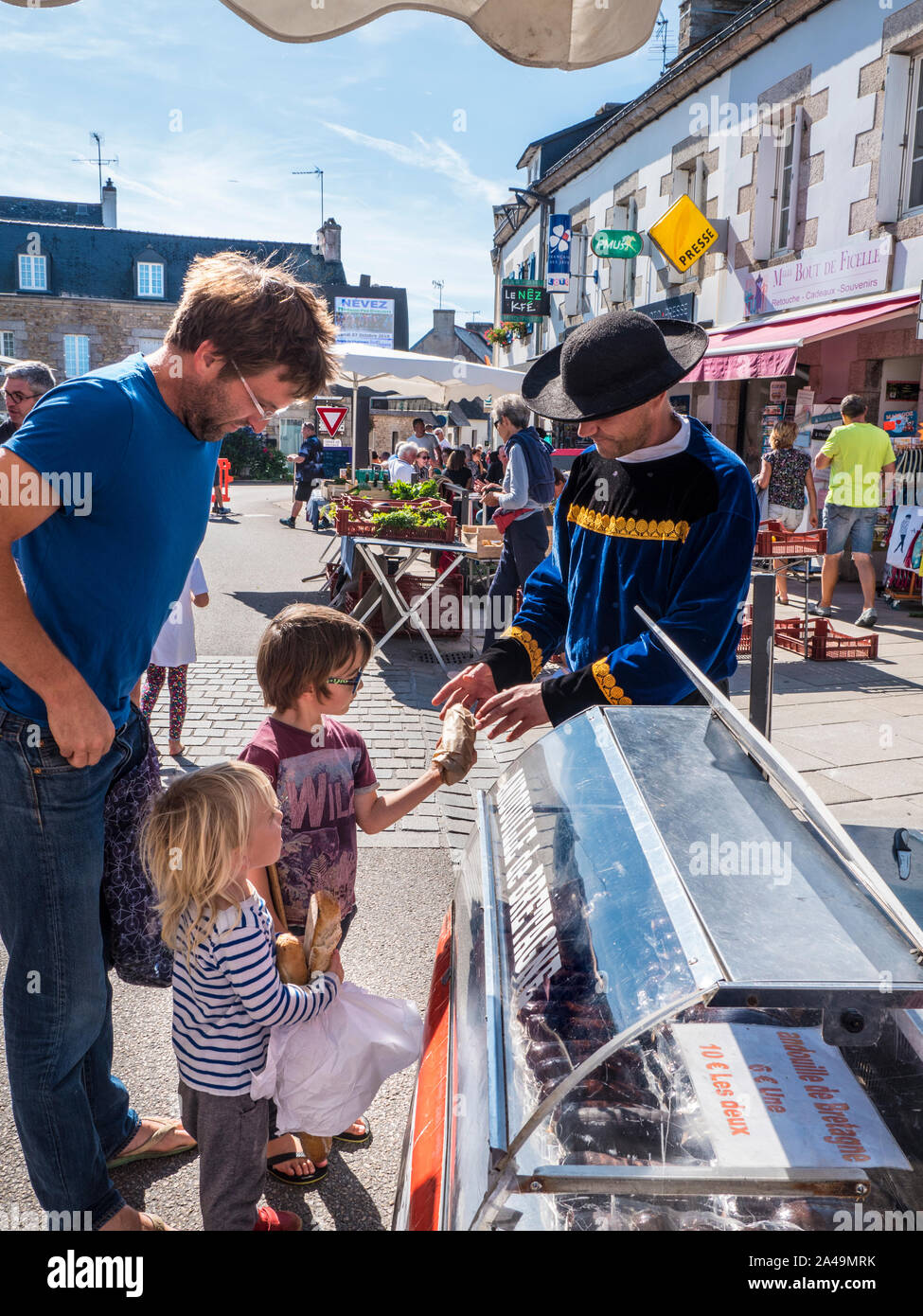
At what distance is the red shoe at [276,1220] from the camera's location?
2260 millimetres

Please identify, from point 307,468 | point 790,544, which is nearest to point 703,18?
point 307,468

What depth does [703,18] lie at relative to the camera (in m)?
17.8

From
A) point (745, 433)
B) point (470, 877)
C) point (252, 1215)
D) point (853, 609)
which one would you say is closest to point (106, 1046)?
point (252, 1215)

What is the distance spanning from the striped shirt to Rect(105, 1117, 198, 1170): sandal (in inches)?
22.4

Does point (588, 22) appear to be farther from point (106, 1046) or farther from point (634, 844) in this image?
point (106, 1046)

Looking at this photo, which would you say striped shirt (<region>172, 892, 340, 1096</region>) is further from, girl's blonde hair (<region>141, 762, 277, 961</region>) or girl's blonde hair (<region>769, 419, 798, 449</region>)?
girl's blonde hair (<region>769, 419, 798, 449</region>)

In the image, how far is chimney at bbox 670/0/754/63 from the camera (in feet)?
58.1

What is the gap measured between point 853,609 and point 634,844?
10.2 metres

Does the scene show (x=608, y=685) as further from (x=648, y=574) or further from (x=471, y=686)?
(x=471, y=686)

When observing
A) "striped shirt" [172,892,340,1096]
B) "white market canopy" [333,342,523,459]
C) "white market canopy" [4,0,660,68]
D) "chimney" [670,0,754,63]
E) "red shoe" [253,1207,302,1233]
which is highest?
"chimney" [670,0,754,63]

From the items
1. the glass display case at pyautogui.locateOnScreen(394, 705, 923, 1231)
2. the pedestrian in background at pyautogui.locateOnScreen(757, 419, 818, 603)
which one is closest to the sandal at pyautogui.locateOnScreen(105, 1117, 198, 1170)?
the glass display case at pyautogui.locateOnScreen(394, 705, 923, 1231)

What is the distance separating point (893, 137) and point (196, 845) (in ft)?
41.2

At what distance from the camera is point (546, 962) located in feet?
5.24

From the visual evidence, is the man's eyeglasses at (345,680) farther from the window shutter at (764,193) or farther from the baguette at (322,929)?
the window shutter at (764,193)
